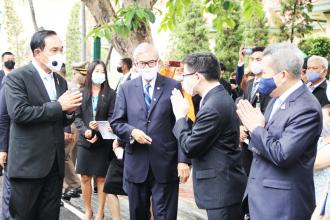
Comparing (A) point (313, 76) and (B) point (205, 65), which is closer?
(B) point (205, 65)

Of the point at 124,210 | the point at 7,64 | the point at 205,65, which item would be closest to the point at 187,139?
the point at 205,65

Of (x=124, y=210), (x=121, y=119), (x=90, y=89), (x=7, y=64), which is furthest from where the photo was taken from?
(x=7, y=64)

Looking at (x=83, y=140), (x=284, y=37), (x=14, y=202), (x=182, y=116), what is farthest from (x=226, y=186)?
(x=284, y=37)

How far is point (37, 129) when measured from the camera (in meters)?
4.72

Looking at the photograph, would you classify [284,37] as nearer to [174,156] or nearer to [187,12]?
[187,12]

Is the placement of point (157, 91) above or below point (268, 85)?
below

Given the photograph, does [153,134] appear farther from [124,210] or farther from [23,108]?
[124,210]

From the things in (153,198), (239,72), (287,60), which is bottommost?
(153,198)

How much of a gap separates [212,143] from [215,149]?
7 centimetres

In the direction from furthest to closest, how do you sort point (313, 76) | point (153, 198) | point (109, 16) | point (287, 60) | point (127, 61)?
1. point (127, 61)
2. point (109, 16)
3. point (313, 76)
4. point (153, 198)
5. point (287, 60)

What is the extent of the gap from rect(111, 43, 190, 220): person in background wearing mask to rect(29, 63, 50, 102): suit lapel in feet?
2.55

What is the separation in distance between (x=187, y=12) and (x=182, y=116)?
17911 millimetres

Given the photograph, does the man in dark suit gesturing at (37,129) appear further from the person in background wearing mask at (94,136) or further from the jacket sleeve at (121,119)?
the person in background wearing mask at (94,136)

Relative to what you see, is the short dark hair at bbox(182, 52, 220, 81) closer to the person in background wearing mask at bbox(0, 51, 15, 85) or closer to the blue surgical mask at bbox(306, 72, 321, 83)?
the blue surgical mask at bbox(306, 72, 321, 83)
